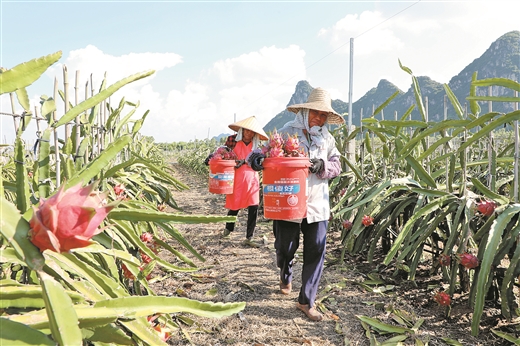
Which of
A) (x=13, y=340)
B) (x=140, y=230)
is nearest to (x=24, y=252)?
(x=13, y=340)

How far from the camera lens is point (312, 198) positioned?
7.30ft

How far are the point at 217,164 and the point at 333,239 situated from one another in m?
1.33

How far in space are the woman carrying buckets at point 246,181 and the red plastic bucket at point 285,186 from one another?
5.57 ft

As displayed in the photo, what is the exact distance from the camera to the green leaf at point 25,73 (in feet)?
2.22

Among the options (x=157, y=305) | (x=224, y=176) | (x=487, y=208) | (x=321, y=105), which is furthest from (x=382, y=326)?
(x=224, y=176)

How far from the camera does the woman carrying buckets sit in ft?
12.4

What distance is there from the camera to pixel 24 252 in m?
0.61

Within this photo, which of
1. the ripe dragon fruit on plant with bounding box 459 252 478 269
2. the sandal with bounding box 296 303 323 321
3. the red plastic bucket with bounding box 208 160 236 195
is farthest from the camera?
the red plastic bucket with bounding box 208 160 236 195

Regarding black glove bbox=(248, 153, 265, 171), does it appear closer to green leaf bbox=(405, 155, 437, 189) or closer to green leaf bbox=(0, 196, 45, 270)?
green leaf bbox=(405, 155, 437, 189)

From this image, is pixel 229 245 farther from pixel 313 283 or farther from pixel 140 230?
pixel 140 230

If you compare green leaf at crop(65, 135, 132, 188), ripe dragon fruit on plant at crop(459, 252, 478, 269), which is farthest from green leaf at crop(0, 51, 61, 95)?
ripe dragon fruit on plant at crop(459, 252, 478, 269)

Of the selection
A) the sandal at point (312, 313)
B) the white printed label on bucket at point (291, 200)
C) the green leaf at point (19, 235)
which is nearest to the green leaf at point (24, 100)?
the green leaf at point (19, 235)

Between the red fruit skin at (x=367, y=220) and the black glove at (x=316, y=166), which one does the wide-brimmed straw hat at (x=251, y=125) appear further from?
the black glove at (x=316, y=166)

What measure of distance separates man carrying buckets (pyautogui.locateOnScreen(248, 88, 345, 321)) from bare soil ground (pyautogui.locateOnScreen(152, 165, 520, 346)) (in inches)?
6.0
